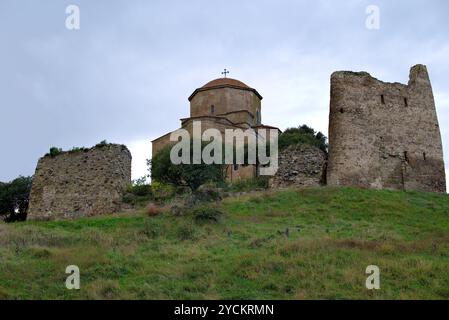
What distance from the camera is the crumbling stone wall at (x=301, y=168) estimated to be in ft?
85.7

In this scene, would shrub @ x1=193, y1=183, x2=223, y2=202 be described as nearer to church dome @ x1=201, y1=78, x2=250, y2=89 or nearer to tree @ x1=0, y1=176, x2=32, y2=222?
tree @ x1=0, y1=176, x2=32, y2=222

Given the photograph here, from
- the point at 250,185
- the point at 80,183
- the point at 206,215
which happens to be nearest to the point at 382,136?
the point at 250,185

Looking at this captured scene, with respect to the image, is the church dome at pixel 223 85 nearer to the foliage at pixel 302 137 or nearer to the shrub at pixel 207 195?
the foliage at pixel 302 137

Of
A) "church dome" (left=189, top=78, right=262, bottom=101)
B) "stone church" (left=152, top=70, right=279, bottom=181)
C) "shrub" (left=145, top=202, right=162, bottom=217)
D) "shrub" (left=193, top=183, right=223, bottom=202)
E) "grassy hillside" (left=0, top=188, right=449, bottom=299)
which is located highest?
"church dome" (left=189, top=78, right=262, bottom=101)

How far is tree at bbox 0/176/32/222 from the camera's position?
28.0 meters

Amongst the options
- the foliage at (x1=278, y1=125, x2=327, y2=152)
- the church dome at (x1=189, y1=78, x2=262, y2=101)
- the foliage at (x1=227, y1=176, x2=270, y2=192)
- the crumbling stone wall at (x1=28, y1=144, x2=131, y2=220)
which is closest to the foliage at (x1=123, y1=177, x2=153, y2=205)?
the crumbling stone wall at (x1=28, y1=144, x2=131, y2=220)

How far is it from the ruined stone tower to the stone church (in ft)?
39.3

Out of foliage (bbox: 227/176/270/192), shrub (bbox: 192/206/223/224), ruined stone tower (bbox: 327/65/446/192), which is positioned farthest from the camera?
foliage (bbox: 227/176/270/192)

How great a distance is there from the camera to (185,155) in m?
27.0

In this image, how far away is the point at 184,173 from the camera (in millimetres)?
25375

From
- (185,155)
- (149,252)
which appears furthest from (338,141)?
(149,252)

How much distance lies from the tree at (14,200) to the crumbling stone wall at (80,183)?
12.7 feet
